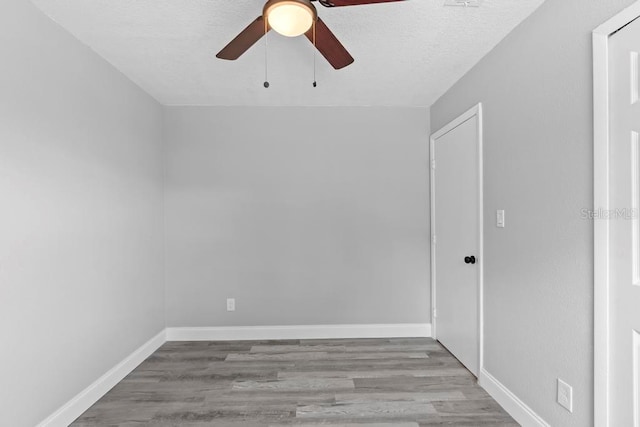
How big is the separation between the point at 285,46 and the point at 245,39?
70 cm

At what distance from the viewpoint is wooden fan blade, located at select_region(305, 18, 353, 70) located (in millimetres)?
1574

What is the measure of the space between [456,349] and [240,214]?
7.58ft

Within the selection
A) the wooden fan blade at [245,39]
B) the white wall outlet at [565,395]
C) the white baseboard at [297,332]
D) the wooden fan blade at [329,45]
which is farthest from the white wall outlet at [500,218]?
the wooden fan blade at [245,39]

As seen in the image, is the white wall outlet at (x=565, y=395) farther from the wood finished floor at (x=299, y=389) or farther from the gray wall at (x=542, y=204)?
the wood finished floor at (x=299, y=389)

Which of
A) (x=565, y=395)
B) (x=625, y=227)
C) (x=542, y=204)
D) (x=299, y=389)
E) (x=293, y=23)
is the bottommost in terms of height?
(x=299, y=389)

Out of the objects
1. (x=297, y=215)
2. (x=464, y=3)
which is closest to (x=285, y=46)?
(x=464, y=3)

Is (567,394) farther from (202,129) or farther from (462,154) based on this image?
(202,129)

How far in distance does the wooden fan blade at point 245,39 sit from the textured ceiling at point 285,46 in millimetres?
277

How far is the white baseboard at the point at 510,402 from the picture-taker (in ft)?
6.33

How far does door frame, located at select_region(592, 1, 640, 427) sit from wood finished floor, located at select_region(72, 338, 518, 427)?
73 centimetres

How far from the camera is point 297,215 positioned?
3.47m

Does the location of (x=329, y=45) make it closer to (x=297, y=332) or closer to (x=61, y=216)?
(x=61, y=216)

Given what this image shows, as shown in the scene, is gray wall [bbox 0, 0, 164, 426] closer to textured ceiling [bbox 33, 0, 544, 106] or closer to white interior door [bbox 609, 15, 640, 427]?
textured ceiling [bbox 33, 0, 544, 106]

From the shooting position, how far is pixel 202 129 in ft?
11.3
